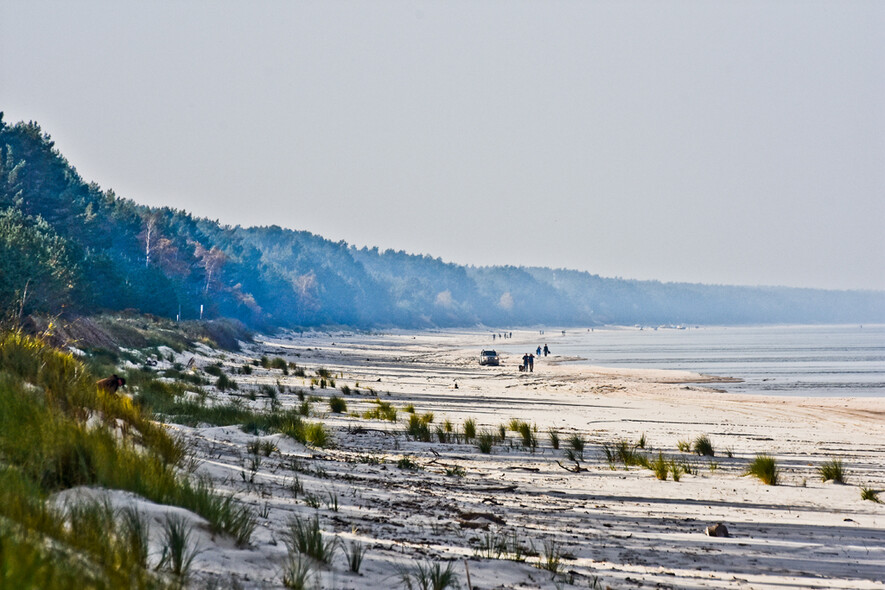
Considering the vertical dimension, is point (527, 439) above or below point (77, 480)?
below

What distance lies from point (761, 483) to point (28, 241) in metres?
27.4

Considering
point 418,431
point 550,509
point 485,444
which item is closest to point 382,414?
point 418,431

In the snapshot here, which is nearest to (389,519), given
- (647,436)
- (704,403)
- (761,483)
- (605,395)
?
(761,483)

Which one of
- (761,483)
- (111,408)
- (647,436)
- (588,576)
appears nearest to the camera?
(588,576)

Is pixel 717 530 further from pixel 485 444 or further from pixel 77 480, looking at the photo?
pixel 485 444

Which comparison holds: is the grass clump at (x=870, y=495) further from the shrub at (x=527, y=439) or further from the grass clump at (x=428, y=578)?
the grass clump at (x=428, y=578)

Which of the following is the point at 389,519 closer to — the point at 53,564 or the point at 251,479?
the point at 251,479

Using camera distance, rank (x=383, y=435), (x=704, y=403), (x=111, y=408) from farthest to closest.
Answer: (x=704, y=403) < (x=383, y=435) < (x=111, y=408)

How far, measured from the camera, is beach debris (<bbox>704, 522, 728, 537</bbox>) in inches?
260

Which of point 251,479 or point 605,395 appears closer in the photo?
point 251,479

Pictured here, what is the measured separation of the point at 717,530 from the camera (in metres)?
6.60

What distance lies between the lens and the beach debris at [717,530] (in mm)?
6594

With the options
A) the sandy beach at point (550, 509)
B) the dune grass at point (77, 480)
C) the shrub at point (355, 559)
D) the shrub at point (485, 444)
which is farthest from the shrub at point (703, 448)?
the shrub at point (355, 559)

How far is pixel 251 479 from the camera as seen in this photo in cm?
718
